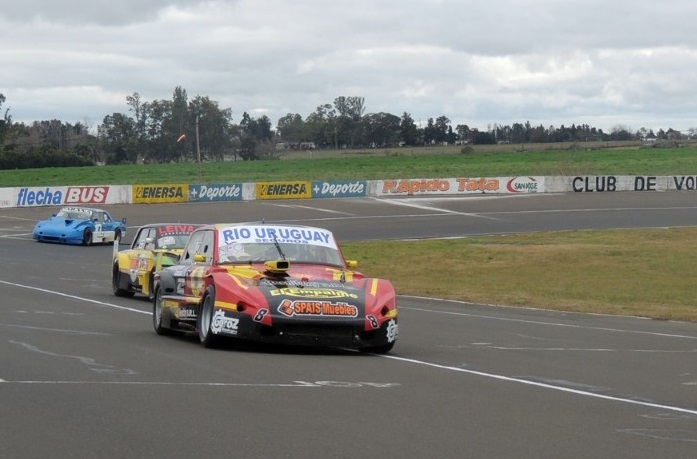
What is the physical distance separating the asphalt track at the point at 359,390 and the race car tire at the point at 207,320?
0.75 ft

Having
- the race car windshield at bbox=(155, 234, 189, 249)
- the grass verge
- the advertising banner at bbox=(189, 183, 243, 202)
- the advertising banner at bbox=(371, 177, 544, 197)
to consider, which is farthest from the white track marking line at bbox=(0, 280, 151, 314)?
the advertising banner at bbox=(371, 177, 544, 197)

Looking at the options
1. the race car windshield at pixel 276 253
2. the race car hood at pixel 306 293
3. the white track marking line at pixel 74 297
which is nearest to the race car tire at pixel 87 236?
the white track marking line at pixel 74 297

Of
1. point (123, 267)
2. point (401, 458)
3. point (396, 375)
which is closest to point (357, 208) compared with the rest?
point (123, 267)

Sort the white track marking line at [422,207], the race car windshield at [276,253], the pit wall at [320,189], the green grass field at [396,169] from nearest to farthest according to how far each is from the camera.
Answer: the race car windshield at [276,253] → the white track marking line at [422,207] → the pit wall at [320,189] → the green grass field at [396,169]

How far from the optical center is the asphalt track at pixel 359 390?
7762 mm

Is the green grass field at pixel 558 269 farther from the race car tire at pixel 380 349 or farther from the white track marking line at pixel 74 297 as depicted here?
the race car tire at pixel 380 349

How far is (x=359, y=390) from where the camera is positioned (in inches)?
399

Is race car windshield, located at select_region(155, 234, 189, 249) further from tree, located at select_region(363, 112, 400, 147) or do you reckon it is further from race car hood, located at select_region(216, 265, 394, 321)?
tree, located at select_region(363, 112, 400, 147)

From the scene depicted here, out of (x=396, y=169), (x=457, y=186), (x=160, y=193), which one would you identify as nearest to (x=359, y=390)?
(x=160, y=193)

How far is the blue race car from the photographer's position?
43.6 meters

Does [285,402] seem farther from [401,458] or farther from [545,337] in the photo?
[545,337]

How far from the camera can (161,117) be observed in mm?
186750

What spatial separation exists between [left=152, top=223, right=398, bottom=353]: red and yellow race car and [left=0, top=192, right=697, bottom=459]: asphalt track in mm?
297

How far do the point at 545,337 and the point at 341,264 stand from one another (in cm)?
357
